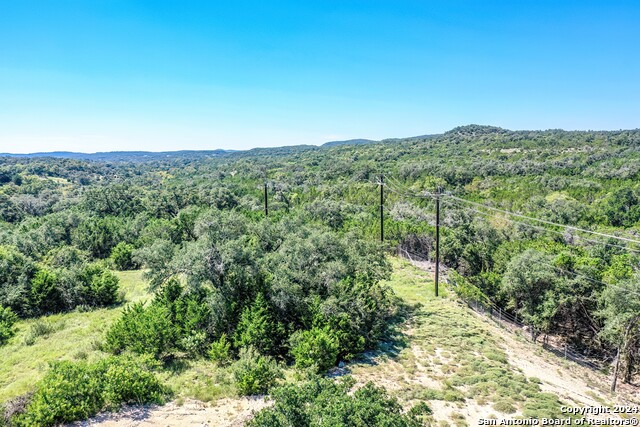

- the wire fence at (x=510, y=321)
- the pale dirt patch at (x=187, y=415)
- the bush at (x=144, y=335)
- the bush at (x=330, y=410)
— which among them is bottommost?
the wire fence at (x=510, y=321)

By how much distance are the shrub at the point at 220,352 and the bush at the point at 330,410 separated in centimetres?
706

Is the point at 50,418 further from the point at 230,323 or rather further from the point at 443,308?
the point at 443,308

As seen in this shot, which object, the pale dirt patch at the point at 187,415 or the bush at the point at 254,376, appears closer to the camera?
the pale dirt patch at the point at 187,415

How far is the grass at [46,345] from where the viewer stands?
14641 millimetres

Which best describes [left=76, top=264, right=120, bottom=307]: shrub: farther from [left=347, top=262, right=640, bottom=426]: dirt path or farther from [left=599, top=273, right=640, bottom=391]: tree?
[left=599, top=273, right=640, bottom=391]: tree

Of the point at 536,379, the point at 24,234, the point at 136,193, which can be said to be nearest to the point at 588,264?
the point at 536,379

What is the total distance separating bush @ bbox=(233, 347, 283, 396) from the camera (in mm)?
12945

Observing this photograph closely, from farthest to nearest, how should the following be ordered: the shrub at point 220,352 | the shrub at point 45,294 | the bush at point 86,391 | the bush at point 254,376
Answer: the shrub at point 45,294
the shrub at point 220,352
the bush at point 254,376
the bush at point 86,391

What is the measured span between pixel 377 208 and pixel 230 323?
40022mm

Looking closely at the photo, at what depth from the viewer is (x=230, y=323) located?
17422 mm

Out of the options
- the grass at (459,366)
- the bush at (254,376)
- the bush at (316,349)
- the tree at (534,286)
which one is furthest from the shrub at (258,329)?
the tree at (534,286)

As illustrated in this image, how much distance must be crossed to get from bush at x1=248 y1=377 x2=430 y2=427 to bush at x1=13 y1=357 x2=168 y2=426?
5673 mm

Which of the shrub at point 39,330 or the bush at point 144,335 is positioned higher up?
the bush at point 144,335

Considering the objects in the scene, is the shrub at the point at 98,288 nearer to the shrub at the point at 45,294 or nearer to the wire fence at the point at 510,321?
the shrub at the point at 45,294
